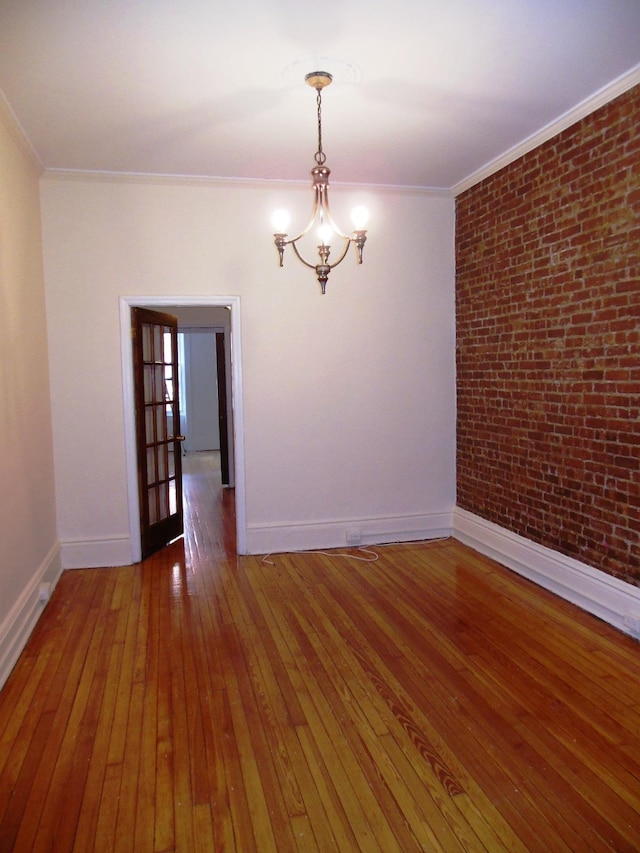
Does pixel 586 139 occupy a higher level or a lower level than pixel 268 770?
higher

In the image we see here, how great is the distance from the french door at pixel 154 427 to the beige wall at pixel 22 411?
686mm

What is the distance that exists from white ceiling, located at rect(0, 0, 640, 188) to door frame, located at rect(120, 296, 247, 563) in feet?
3.24

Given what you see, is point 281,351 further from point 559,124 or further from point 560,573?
point 560,573

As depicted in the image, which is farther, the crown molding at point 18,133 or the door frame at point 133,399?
the door frame at point 133,399

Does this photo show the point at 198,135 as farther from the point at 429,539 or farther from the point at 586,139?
the point at 429,539

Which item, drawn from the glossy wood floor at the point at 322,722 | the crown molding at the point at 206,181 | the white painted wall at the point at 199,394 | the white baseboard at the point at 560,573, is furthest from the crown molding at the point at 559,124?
the white painted wall at the point at 199,394

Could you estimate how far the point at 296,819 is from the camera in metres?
2.02

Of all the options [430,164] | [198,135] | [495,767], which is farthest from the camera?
[430,164]

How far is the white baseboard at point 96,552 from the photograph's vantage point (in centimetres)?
462

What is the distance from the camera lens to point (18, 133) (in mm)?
3607

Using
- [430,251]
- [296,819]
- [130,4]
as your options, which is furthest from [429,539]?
[130,4]

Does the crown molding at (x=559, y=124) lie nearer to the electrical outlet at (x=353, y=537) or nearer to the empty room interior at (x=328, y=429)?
the empty room interior at (x=328, y=429)

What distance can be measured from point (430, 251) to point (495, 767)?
159 inches

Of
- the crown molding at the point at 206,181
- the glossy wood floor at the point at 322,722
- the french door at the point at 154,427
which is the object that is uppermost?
the crown molding at the point at 206,181
